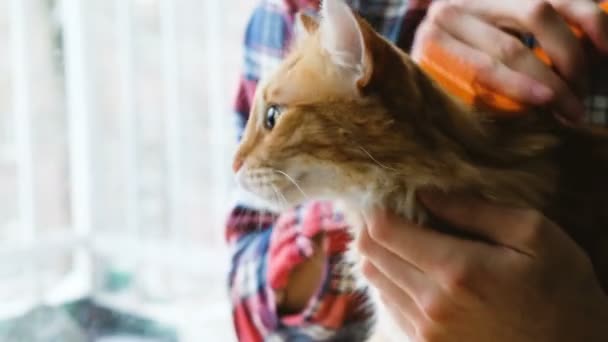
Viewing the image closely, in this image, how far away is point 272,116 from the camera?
659 mm

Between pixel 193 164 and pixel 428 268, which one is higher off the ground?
pixel 428 268

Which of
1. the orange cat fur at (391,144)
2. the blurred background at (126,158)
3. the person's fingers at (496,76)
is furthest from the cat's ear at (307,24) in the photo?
the blurred background at (126,158)

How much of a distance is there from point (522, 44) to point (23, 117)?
4.10ft

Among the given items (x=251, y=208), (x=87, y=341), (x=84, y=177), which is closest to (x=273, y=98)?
(x=251, y=208)

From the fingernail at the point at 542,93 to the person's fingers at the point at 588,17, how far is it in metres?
0.08

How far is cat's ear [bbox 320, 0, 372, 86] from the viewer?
1.84 feet

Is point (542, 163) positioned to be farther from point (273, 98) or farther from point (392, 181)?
point (273, 98)

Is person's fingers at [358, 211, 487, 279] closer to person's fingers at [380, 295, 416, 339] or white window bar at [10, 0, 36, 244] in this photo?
person's fingers at [380, 295, 416, 339]

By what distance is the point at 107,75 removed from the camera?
1.78m

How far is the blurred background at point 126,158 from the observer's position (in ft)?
5.26

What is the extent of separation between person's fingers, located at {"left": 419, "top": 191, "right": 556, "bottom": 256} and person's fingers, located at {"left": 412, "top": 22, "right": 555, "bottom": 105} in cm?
10

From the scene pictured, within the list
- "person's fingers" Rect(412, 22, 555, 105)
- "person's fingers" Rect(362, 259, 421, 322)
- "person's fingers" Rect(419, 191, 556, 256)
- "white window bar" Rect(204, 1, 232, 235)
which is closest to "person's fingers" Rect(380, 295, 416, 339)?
"person's fingers" Rect(362, 259, 421, 322)

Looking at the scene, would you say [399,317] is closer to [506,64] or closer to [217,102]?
[506,64]

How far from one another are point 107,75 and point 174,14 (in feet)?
0.72
